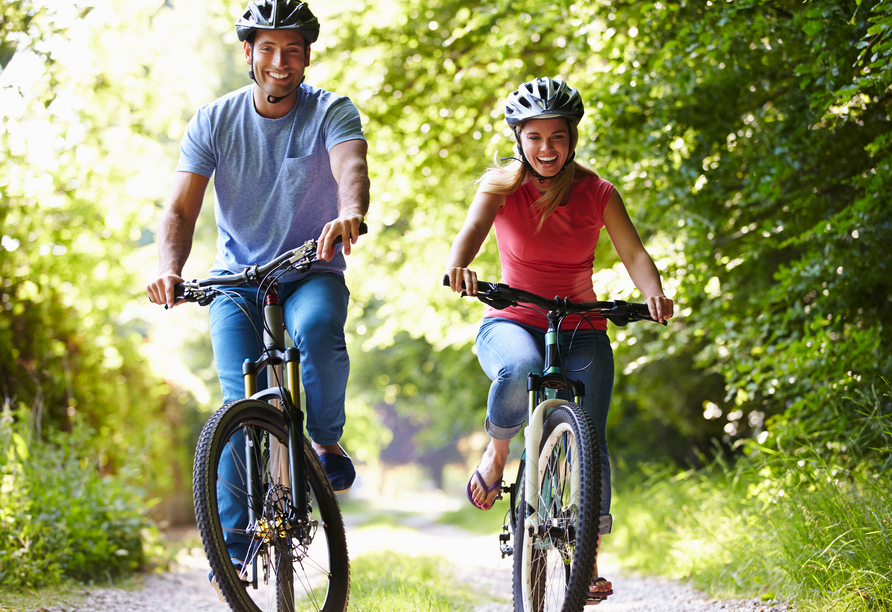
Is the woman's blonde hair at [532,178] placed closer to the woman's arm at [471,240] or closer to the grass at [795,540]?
the woman's arm at [471,240]

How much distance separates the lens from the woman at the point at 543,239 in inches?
132

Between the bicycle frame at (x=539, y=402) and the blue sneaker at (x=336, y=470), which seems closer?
the bicycle frame at (x=539, y=402)

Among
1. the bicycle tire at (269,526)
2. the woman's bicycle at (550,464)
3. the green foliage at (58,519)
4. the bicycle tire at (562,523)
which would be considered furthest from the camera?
the green foliage at (58,519)

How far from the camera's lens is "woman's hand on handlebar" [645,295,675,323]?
323cm

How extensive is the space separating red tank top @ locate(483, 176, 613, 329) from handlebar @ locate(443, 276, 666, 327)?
0.76ft

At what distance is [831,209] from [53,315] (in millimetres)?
6430

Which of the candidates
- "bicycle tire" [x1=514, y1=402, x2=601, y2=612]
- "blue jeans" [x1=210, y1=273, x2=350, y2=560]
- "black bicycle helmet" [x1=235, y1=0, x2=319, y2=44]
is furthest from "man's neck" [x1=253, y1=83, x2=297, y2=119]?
"bicycle tire" [x1=514, y1=402, x2=601, y2=612]

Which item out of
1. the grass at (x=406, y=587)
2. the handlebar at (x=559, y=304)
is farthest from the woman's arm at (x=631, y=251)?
the grass at (x=406, y=587)

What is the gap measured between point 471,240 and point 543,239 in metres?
0.38

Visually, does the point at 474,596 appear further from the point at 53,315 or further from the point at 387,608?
the point at 53,315

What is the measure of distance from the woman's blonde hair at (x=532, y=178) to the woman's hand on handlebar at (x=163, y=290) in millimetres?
1304

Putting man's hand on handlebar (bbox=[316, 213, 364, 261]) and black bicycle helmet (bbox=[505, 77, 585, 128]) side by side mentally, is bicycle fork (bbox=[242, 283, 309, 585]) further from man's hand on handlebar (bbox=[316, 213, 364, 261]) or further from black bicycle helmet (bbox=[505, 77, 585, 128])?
black bicycle helmet (bbox=[505, 77, 585, 128])

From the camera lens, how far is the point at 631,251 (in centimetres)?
348

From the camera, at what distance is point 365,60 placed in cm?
831
